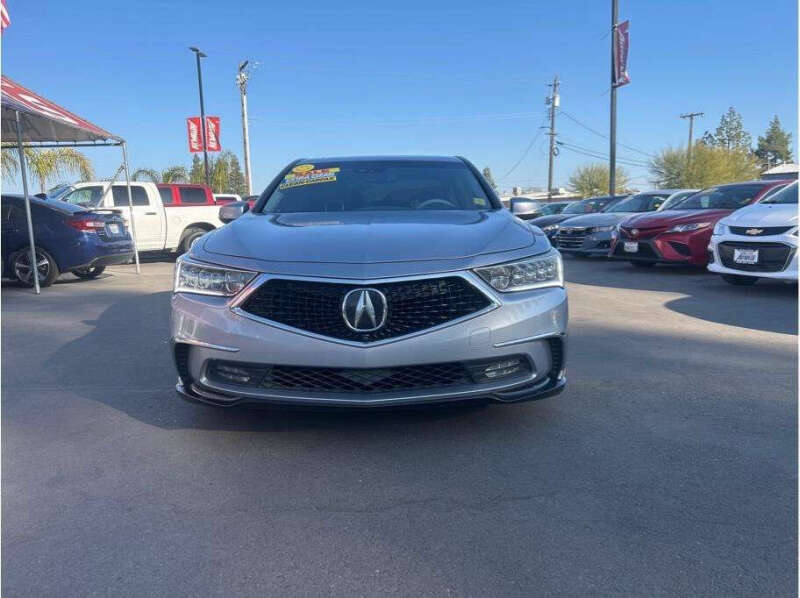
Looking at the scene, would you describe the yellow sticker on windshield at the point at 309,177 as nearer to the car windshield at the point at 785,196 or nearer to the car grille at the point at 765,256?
the car grille at the point at 765,256

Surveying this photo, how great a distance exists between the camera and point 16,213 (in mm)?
9812

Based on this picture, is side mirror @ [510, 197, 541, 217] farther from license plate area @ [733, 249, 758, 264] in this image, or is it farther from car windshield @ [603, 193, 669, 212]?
car windshield @ [603, 193, 669, 212]

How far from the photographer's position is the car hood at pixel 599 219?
13238 millimetres

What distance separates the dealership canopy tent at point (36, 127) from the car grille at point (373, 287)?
6.67m

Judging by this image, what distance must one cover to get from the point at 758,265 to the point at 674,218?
287cm

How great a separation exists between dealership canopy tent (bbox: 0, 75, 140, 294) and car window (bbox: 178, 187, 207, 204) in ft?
11.7

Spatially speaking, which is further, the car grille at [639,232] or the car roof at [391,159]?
the car grille at [639,232]

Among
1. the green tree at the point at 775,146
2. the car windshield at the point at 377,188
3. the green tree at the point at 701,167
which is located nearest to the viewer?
the car windshield at the point at 377,188

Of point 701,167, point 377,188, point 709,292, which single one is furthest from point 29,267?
point 701,167

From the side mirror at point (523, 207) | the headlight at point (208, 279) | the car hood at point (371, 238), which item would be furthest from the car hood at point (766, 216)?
the headlight at point (208, 279)

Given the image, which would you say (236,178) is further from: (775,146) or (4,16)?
(775,146)

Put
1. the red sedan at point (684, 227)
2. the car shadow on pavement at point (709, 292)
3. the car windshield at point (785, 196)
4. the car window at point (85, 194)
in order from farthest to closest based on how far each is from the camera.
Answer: the car window at point (85, 194) → the red sedan at point (684, 227) → the car windshield at point (785, 196) → the car shadow on pavement at point (709, 292)

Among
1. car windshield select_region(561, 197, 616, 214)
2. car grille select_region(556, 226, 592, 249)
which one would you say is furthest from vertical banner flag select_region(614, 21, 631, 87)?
car grille select_region(556, 226, 592, 249)

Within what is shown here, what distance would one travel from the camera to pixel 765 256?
25.0 feet
